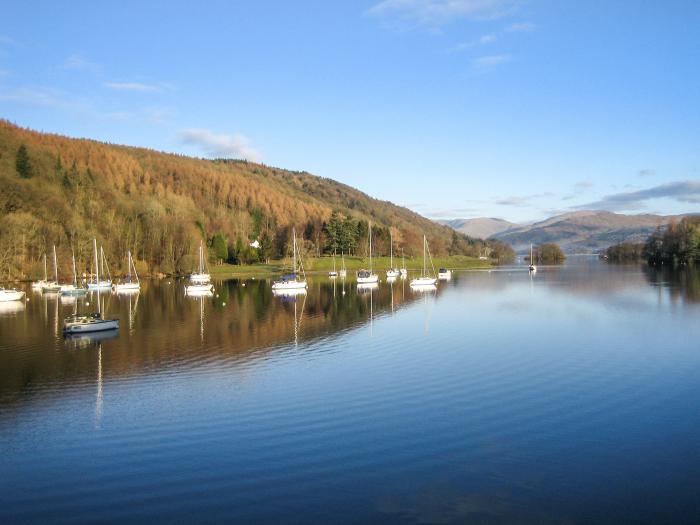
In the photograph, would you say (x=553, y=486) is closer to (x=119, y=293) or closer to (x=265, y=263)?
(x=119, y=293)

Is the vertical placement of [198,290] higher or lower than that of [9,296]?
lower

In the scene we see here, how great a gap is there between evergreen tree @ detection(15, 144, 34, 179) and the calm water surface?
212ft

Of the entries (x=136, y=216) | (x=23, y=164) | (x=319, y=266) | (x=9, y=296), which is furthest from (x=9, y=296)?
(x=319, y=266)

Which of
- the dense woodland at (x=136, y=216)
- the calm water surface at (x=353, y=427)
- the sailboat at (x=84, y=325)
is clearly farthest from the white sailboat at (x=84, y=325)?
the dense woodland at (x=136, y=216)

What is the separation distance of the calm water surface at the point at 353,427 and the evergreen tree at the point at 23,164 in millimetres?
64627

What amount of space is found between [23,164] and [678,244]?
5475 inches

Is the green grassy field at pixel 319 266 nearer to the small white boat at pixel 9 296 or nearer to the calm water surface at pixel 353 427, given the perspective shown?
the small white boat at pixel 9 296

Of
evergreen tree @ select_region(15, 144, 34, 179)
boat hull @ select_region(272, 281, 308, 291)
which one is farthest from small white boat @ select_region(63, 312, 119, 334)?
evergreen tree @ select_region(15, 144, 34, 179)

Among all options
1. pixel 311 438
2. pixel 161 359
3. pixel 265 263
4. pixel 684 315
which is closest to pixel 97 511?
pixel 311 438

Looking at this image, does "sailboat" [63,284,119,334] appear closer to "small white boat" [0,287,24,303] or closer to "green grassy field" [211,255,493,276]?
"small white boat" [0,287,24,303]

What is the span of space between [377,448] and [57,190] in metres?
86.5

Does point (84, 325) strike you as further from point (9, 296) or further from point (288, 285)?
point (288, 285)

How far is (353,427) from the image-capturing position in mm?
15492

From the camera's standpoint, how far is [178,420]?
640 inches
